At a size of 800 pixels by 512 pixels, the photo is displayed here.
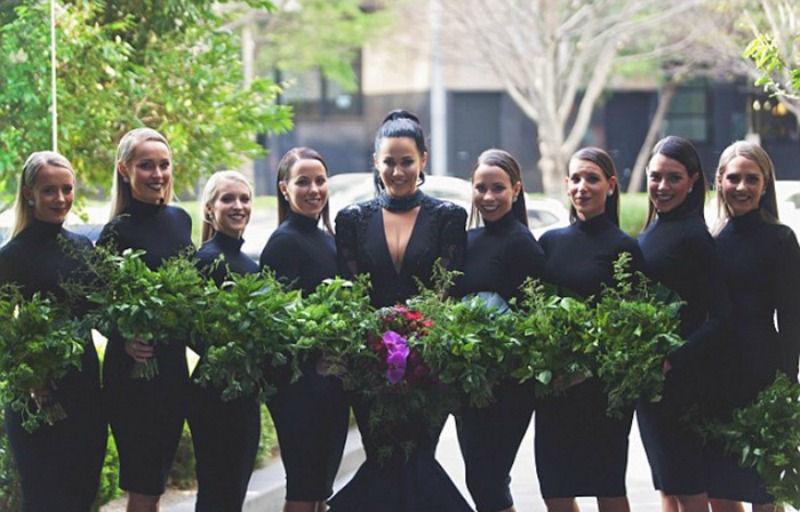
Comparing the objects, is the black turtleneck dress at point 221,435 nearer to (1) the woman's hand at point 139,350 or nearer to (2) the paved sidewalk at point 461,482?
(1) the woman's hand at point 139,350

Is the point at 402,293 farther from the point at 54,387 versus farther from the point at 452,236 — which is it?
the point at 54,387

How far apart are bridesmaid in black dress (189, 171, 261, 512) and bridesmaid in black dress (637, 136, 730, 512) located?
167 centimetres

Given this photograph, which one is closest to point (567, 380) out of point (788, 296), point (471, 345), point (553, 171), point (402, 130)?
point (471, 345)

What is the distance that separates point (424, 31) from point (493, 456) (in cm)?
1549

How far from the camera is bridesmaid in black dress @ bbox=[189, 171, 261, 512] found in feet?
19.0

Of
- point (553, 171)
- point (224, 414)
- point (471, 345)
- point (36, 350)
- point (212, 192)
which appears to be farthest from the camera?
point (553, 171)

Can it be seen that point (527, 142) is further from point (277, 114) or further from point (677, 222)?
point (677, 222)

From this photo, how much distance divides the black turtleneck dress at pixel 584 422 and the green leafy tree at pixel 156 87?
427 cm

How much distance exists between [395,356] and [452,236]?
1.87ft

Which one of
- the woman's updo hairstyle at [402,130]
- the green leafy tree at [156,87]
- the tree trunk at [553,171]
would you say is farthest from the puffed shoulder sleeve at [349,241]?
the tree trunk at [553,171]

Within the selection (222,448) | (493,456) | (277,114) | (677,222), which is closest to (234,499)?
(222,448)

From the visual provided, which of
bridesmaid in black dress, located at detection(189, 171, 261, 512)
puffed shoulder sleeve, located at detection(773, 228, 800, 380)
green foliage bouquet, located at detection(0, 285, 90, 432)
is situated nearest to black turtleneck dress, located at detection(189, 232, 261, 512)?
bridesmaid in black dress, located at detection(189, 171, 261, 512)

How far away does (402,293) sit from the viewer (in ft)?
18.7

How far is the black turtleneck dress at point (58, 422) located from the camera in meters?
5.64
